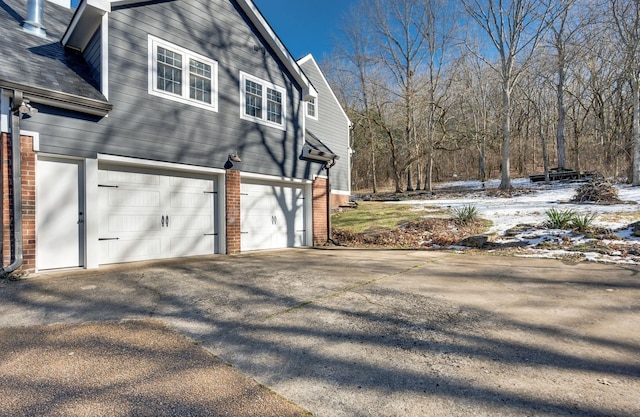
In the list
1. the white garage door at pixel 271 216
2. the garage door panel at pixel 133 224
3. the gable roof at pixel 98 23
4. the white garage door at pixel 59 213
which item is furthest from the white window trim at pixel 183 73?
the garage door panel at pixel 133 224

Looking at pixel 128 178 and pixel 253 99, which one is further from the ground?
pixel 253 99

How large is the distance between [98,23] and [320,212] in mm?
7457

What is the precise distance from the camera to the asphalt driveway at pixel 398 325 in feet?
7.34

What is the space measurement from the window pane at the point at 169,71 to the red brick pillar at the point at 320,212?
500cm

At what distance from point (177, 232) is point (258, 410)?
6.44m

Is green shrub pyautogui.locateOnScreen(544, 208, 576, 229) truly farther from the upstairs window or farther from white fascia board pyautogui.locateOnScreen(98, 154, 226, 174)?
the upstairs window

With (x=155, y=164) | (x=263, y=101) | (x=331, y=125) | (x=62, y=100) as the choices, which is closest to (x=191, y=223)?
(x=155, y=164)

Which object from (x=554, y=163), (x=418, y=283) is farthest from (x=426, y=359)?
(x=554, y=163)

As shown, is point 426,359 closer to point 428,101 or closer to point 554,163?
point 428,101

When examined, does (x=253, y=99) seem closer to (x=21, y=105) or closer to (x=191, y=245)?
(x=191, y=245)

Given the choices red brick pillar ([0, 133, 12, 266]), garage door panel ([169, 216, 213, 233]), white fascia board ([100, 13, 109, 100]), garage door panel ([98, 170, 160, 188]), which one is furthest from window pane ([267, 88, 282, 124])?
red brick pillar ([0, 133, 12, 266])

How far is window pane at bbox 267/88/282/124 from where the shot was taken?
9656mm

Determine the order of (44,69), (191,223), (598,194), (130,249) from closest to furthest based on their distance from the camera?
(44,69) < (130,249) < (191,223) < (598,194)

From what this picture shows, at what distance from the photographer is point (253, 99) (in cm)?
925
